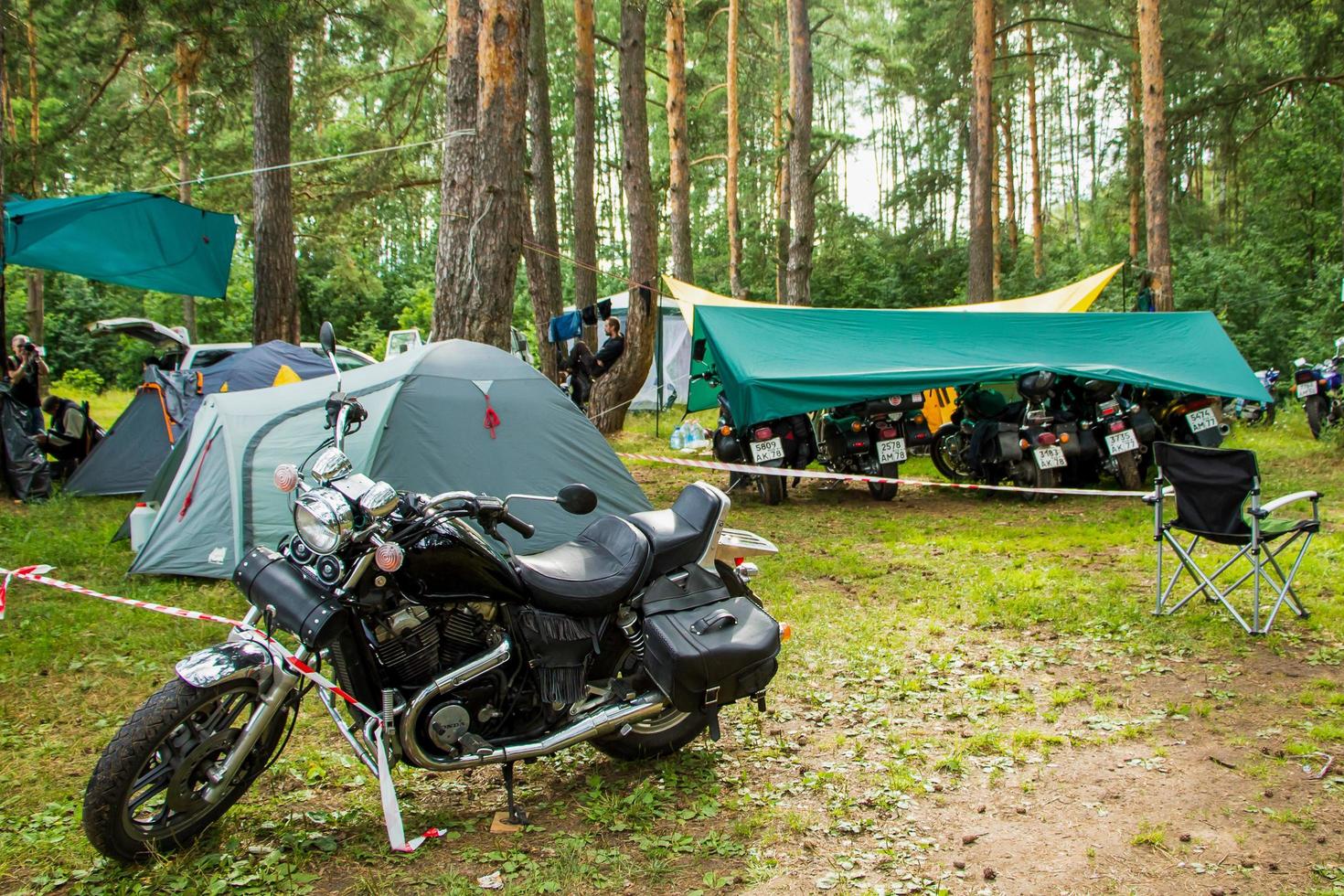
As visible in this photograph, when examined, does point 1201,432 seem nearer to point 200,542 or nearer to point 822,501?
point 822,501

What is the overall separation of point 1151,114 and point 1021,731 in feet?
35.1

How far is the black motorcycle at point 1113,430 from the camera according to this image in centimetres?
847

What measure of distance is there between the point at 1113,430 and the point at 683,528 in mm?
6272

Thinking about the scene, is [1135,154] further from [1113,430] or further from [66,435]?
[66,435]

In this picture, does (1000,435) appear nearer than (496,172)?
No

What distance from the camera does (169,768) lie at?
280 cm

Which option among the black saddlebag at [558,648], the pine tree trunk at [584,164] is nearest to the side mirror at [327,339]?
the black saddlebag at [558,648]

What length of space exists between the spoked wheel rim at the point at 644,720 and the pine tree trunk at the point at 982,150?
40.7 feet

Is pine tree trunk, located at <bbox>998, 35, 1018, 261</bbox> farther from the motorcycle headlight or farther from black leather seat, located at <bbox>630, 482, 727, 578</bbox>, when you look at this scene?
the motorcycle headlight

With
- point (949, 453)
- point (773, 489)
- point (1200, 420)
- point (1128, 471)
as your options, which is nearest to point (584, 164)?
point (773, 489)

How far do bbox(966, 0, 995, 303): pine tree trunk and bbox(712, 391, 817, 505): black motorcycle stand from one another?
724cm

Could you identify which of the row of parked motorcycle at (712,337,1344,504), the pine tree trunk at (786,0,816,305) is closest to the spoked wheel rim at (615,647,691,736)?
the row of parked motorcycle at (712,337,1344,504)

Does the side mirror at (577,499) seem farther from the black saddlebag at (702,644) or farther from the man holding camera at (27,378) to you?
the man holding camera at (27,378)

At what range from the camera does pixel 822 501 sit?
8773 millimetres
